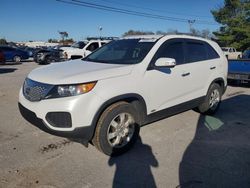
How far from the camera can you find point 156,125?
542 centimetres

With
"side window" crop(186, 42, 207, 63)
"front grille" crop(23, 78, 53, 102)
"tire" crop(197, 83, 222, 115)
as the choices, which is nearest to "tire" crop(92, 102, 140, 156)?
"front grille" crop(23, 78, 53, 102)

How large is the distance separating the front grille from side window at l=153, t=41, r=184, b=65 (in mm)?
1831

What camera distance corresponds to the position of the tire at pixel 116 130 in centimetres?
378

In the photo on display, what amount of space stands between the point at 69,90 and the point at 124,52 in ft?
5.37

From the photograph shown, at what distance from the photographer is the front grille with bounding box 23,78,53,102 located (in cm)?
366

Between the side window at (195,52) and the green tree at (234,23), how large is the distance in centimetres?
3100

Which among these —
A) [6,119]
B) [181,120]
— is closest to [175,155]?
[181,120]

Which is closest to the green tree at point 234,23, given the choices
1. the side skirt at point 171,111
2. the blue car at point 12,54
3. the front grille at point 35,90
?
the blue car at point 12,54

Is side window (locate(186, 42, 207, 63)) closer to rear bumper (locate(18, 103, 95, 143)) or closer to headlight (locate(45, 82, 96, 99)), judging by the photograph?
headlight (locate(45, 82, 96, 99))

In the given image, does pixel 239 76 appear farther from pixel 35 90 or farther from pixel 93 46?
pixel 93 46

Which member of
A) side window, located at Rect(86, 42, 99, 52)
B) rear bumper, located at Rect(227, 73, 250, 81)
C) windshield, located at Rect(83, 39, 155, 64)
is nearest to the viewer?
windshield, located at Rect(83, 39, 155, 64)

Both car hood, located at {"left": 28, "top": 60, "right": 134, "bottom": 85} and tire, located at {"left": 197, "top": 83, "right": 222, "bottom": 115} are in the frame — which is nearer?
car hood, located at {"left": 28, "top": 60, "right": 134, "bottom": 85}

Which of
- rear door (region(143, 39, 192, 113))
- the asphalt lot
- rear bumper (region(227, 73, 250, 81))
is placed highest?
rear door (region(143, 39, 192, 113))

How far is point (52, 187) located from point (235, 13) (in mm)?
40807
